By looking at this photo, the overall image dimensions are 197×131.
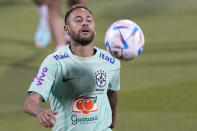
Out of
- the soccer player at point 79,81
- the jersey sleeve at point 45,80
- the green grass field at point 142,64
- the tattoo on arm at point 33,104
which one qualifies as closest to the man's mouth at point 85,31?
the soccer player at point 79,81

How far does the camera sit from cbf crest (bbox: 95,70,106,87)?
18.7ft

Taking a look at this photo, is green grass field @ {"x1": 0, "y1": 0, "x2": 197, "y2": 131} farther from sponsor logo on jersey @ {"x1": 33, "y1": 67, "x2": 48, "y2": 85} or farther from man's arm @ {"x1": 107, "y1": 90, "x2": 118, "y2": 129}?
sponsor logo on jersey @ {"x1": 33, "y1": 67, "x2": 48, "y2": 85}

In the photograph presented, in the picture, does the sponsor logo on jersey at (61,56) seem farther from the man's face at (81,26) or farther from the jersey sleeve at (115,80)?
the jersey sleeve at (115,80)

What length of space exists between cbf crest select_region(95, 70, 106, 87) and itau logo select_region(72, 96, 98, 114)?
0.16 metres

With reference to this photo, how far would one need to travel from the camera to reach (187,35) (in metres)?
13.2

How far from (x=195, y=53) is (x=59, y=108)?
6706 mm

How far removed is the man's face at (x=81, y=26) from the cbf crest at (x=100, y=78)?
33cm

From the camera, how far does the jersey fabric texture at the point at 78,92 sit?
5516 millimetres

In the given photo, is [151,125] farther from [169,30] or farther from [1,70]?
[169,30]

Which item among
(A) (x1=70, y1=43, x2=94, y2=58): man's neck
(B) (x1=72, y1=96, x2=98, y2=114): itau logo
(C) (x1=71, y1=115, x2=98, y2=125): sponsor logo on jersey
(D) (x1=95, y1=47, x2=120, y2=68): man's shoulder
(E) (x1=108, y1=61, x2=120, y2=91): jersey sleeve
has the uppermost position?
(A) (x1=70, y1=43, x2=94, y2=58): man's neck

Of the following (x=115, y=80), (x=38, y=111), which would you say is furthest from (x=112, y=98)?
(x=38, y=111)

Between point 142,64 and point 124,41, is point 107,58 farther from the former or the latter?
point 142,64

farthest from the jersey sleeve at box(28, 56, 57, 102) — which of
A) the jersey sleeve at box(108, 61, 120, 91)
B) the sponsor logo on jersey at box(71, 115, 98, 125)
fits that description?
the jersey sleeve at box(108, 61, 120, 91)

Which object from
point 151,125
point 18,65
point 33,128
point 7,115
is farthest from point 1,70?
point 151,125
